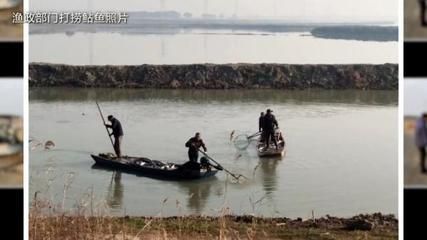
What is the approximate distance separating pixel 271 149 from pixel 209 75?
78 centimetres

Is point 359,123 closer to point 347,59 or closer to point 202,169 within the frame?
point 347,59

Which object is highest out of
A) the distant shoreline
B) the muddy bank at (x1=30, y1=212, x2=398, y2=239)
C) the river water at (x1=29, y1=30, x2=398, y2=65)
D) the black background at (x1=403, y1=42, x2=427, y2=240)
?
the distant shoreline

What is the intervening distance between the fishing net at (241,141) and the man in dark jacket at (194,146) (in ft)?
0.83

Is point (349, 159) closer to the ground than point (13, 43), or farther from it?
closer to the ground

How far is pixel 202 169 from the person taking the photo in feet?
19.1

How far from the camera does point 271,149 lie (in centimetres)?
584

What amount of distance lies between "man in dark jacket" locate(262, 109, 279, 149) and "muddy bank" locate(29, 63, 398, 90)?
0.25m

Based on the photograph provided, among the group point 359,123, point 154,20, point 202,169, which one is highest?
point 154,20

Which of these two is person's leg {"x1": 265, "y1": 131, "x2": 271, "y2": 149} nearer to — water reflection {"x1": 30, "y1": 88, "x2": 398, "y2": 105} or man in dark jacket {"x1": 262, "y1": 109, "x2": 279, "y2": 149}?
man in dark jacket {"x1": 262, "y1": 109, "x2": 279, "y2": 149}

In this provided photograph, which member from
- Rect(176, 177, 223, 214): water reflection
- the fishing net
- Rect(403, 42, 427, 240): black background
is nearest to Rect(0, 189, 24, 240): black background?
Rect(176, 177, 223, 214): water reflection

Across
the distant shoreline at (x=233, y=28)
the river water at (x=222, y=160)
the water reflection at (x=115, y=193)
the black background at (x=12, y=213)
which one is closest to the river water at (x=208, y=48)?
the distant shoreline at (x=233, y=28)

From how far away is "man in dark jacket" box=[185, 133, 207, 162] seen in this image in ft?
19.1

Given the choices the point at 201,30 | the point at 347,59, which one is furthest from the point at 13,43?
the point at 347,59

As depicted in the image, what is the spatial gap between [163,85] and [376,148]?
178cm
